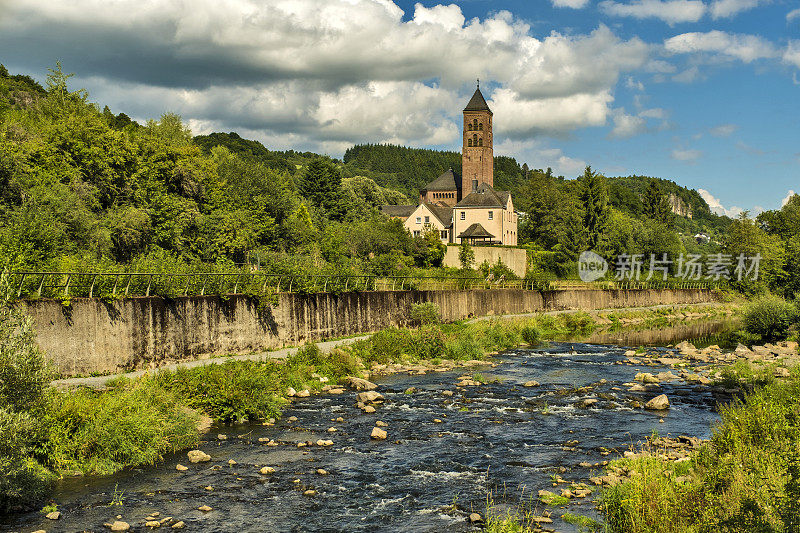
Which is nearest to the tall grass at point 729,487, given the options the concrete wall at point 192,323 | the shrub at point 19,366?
the shrub at point 19,366

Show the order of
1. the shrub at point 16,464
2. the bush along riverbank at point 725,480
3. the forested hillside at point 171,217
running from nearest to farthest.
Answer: the bush along riverbank at point 725,480 → the shrub at point 16,464 → the forested hillside at point 171,217

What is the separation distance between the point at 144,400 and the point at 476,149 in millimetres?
104099

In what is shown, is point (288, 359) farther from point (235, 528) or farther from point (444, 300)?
point (444, 300)

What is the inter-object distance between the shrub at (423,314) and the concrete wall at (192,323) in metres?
0.77

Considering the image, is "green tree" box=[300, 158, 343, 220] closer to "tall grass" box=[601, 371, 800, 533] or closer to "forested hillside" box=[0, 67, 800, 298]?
"forested hillside" box=[0, 67, 800, 298]

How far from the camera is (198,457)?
59.9 feet

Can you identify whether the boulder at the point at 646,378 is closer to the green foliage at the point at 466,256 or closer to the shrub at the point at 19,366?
the shrub at the point at 19,366

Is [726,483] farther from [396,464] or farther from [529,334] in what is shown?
[529,334]

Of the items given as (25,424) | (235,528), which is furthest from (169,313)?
(235,528)

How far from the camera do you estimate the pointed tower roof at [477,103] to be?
118875mm

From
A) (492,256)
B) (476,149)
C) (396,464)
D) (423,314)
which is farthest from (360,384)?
(476,149)

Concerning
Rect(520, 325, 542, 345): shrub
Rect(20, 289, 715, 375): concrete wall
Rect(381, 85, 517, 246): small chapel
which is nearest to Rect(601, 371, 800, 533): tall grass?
Rect(20, 289, 715, 375): concrete wall

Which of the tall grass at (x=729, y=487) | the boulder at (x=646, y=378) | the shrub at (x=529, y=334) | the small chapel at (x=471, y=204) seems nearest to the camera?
the tall grass at (x=729, y=487)

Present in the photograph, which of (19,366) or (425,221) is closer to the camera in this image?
(19,366)
